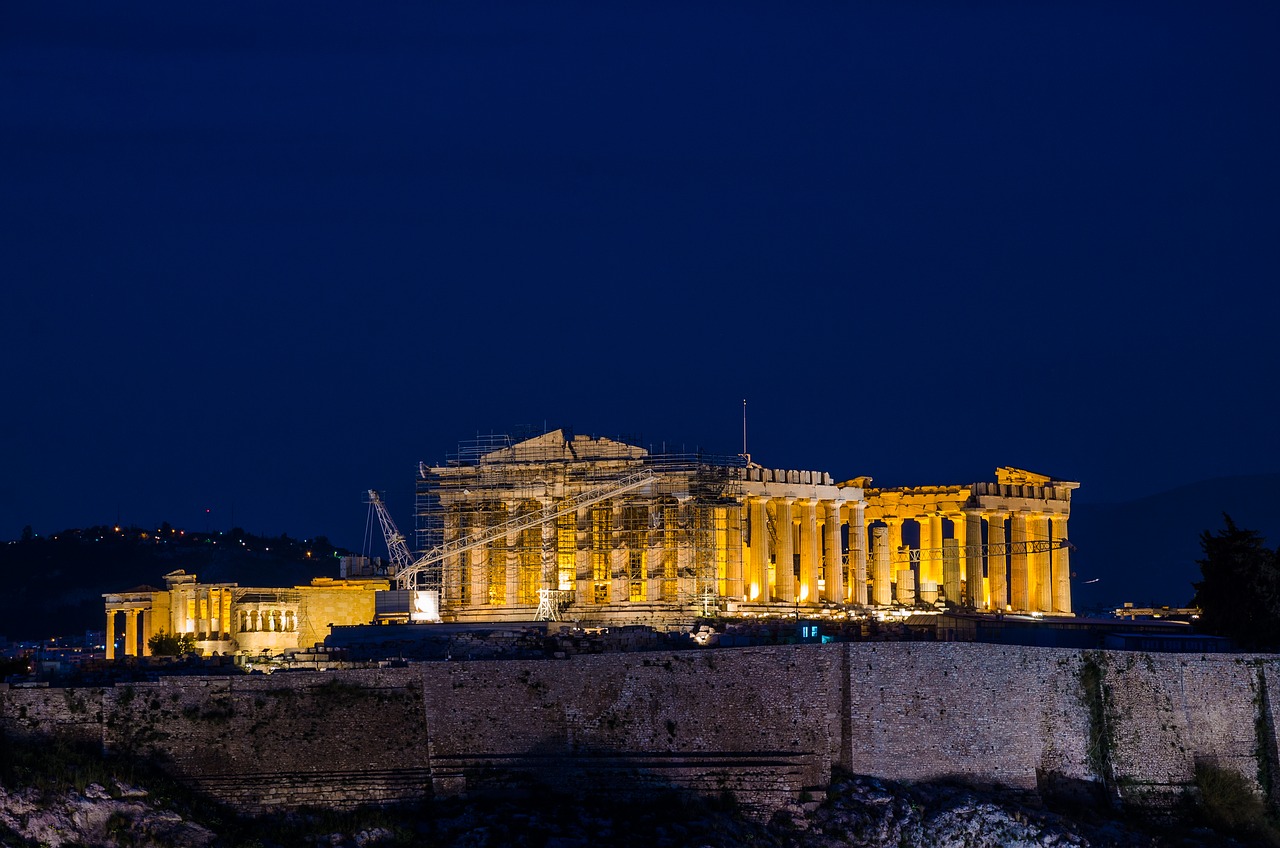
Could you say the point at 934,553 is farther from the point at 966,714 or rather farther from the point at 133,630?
the point at 966,714

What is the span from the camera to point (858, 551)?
96.6 m

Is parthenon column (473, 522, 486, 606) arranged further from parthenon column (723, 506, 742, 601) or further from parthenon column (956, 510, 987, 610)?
parthenon column (956, 510, 987, 610)

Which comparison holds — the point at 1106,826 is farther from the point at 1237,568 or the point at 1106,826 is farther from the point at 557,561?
the point at 557,561

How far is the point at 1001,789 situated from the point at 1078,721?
4.06 meters

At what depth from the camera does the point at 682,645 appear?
207ft

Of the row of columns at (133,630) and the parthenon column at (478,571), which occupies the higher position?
the parthenon column at (478,571)

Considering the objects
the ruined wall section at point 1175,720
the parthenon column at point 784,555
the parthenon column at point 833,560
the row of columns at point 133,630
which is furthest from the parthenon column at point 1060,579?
the row of columns at point 133,630

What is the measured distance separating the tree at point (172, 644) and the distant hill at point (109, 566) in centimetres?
6365

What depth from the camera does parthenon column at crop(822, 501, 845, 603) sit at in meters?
95.0

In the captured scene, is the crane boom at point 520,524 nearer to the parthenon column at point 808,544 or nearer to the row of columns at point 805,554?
the row of columns at point 805,554

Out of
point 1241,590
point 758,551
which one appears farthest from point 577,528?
point 1241,590

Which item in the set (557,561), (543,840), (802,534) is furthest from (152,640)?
(543,840)

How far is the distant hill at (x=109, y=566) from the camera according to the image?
167 metres

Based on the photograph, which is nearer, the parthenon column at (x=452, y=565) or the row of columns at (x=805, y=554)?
the parthenon column at (x=452, y=565)
